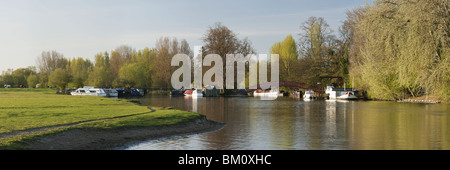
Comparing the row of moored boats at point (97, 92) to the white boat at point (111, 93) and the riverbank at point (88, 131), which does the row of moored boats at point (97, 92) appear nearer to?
the white boat at point (111, 93)

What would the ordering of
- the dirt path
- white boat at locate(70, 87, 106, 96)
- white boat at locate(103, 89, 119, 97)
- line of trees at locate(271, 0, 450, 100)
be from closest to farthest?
the dirt path → line of trees at locate(271, 0, 450, 100) → white boat at locate(70, 87, 106, 96) → white boat at locate(103, 89, 119, 97)

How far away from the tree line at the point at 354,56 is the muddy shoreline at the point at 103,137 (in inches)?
1302

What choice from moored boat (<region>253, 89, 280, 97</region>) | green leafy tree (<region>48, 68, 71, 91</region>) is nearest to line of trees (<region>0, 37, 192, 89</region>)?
green leafy tree (<region>48, 68, 71, 91</region>)

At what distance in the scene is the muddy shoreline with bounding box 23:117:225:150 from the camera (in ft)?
55.2

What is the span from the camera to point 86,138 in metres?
18.6

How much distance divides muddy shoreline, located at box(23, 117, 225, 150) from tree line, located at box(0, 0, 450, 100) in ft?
108

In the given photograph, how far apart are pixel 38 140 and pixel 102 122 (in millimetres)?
6005

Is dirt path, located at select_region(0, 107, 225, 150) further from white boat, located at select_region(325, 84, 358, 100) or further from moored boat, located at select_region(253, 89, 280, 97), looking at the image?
moored boat, located at select_region(253, 89, 280, 97)

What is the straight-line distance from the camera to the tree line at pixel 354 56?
154 ft

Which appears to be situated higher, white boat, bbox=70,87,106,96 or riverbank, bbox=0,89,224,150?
white boat, bbox=70,87,106,96

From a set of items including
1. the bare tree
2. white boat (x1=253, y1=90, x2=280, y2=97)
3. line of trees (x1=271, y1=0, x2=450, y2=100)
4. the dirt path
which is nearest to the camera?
the dirt path

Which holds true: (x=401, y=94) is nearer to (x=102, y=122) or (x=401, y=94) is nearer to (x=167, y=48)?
(x=102, y=122)

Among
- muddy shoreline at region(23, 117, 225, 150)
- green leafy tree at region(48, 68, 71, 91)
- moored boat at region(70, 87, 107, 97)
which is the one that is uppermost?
green leafy tree at region(48, 68, 71, 91)
